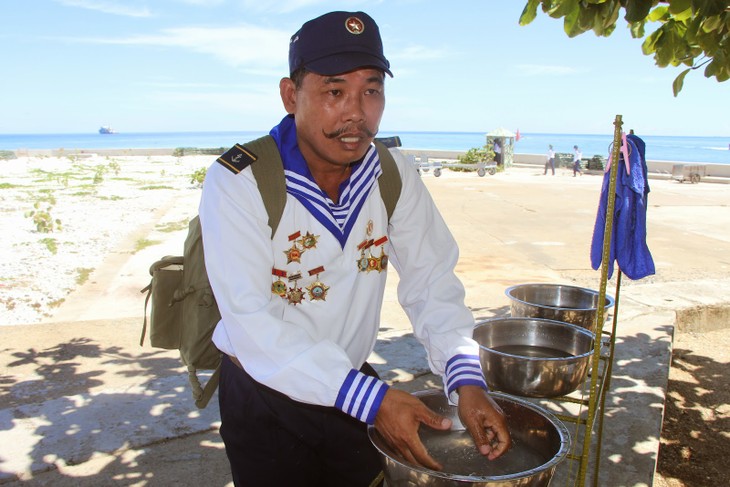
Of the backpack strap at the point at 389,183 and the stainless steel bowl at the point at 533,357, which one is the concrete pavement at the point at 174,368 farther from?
the backpack strap at the point at 389,183

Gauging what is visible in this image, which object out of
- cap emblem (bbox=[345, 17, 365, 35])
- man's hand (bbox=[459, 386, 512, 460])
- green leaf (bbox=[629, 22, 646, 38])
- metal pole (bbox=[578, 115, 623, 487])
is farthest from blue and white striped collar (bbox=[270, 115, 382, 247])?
green leaf (bbox=[629, 22, 646, 38])

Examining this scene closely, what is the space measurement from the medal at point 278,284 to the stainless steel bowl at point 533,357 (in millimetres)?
1097

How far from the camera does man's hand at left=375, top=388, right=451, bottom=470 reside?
5.18 ft

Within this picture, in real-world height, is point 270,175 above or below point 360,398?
above

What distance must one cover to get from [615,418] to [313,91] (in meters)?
3.14

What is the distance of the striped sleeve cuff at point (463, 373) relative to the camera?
187cm


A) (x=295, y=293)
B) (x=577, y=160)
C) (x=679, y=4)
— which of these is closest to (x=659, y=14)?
(x=679, y=4)

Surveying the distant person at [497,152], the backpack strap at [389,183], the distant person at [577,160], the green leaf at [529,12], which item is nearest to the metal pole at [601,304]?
the backpack strap at [389,183]

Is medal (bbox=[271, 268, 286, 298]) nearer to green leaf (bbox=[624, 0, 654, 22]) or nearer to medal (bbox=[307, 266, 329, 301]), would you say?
medal (bbox=[307, 266, 329, 301])

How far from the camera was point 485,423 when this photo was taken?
1808 mm

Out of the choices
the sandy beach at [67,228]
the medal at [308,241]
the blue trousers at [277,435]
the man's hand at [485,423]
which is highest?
the medal at [308,241]

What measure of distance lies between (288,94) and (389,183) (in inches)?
17.2

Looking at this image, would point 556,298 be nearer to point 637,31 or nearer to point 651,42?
point 651,42

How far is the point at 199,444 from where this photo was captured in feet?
12.3
